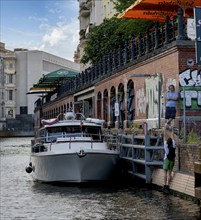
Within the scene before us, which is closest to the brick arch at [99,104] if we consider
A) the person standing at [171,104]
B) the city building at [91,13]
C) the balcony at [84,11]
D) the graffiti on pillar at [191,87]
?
the graffiti on pillar at [191,87]

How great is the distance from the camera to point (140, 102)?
28.6 metres

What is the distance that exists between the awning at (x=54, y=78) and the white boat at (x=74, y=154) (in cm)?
4197

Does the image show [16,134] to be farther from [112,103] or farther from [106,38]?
[112,103]

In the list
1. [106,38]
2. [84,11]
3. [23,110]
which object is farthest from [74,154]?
[23,110]

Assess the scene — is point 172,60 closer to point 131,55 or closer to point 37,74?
point 131,55

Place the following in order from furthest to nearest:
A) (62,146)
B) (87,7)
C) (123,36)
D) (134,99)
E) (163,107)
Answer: (87,7) < (123,36) < (134,99) < (163,107) < (62,146)

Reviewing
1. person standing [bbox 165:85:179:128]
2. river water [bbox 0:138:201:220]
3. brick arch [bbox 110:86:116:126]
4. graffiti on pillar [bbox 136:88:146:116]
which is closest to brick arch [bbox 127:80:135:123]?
graffiti on pillar [bbox 136:88:146:116]

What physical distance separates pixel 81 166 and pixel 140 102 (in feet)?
24.2

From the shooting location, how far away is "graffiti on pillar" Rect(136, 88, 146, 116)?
91.7 ft

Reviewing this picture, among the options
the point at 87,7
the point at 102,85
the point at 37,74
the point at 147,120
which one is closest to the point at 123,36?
the point at 102,85

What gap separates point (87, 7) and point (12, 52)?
73.7 meters

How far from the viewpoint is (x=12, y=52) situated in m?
153

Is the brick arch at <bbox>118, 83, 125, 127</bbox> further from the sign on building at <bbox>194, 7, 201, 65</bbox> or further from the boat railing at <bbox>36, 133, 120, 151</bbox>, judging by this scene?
the sign on building at <bbox>194, 7, 201, 65</bbox>

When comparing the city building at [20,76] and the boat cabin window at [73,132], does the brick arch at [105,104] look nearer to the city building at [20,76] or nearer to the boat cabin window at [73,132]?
the boat cabin window at [73,132]
